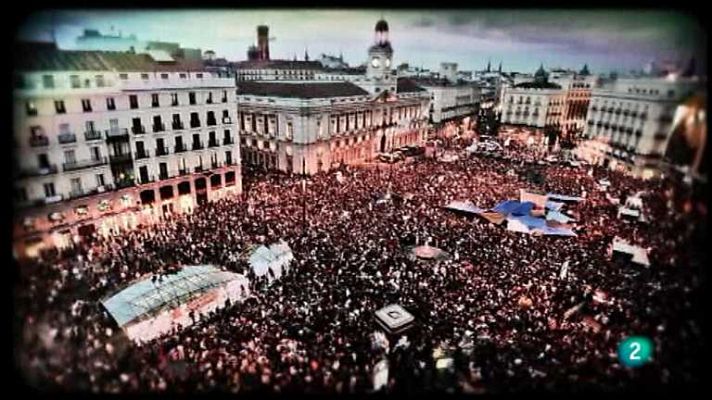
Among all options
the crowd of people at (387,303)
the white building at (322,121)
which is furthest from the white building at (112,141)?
the white building at (322,121)

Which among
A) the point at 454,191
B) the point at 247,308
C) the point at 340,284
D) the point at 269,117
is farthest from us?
the point at 269,117

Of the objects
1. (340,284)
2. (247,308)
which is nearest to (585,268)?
(340,284)

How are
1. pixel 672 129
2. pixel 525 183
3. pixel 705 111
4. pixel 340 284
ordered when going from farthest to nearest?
A: pixel 525 183
pixel 340 284
pixel 672 129
pixel 705 111

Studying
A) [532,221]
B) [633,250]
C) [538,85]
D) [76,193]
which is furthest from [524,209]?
[76,193]

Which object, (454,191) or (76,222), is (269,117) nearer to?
(454,191)

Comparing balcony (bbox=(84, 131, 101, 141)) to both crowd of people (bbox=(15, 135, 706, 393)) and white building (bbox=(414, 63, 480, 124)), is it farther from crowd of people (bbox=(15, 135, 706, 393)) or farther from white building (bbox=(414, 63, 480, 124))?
white building (bbox=(414, 63, 480, 124))

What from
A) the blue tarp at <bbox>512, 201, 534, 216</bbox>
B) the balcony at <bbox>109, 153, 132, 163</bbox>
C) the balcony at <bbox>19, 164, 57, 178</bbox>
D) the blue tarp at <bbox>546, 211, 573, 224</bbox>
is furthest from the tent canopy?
the blue tarp at <bbox>546, 211, 573, 224</bbox>

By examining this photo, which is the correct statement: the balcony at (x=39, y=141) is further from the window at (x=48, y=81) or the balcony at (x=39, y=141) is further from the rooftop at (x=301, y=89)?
the rooftop at (x=301, y=89)
